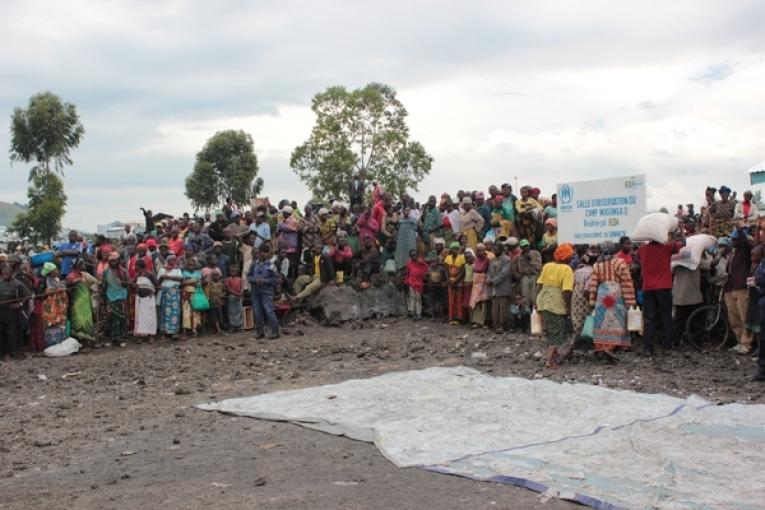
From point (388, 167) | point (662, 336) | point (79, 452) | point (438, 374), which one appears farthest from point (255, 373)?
point (388, 167)

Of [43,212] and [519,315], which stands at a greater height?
[43,212]

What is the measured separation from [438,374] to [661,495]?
5473 mm

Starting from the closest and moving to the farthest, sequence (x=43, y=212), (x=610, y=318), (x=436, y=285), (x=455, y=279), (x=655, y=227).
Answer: (x=610, y=318) < (x=655, y=227) < (x=455, y=279) < (x=436, y=285) < (x=43, y=212)

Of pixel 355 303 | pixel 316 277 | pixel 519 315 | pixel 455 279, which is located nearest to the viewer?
pixel 519 315

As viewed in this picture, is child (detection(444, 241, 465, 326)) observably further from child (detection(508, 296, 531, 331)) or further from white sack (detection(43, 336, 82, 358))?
white sack (detection(43, 336, 82, 358))

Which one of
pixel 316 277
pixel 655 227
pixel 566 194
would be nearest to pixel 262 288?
pixel 316 277

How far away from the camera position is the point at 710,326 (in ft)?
43.5

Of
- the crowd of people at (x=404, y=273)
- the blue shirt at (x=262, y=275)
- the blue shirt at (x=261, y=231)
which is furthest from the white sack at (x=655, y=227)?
the blue shirt at (x=261, y=231)

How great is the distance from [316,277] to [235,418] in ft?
32.8

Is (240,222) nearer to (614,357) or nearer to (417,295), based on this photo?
(417,295)

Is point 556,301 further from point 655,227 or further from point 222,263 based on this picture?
point 222,263

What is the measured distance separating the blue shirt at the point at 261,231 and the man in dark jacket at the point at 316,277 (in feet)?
3.86

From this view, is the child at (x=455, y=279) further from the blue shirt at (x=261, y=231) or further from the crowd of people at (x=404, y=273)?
the blue shirt at (x=261, y=231)

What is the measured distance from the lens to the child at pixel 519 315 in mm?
16188
